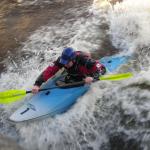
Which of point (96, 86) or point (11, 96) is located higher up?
point (11, 96)

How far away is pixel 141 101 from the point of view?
22.5ft

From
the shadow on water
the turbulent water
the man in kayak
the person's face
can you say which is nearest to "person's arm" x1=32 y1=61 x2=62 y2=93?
the man in kayak

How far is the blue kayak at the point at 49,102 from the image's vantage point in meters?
7.00

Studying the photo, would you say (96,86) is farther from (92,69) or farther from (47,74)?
(47,74)

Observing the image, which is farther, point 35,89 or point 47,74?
point 47,74

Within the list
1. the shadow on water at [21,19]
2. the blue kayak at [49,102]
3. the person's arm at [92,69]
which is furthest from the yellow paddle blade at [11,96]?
the shadow on water at [21,19]

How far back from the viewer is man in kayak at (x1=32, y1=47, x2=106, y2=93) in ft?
23.2

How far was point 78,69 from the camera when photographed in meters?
7.22

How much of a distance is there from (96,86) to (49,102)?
3.47 feet

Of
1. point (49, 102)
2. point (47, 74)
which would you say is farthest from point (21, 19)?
point (49, 102)

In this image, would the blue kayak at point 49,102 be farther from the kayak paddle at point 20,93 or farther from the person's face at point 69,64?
the person's face at point 69,64

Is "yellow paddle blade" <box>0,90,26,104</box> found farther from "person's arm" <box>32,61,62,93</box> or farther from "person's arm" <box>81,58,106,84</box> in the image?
"person's arm" <box>81,58,106,84</box>

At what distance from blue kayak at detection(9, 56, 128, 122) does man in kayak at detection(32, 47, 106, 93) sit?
230mm

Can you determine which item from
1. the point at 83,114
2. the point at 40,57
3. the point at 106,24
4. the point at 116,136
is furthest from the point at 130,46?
the point at 116,136
